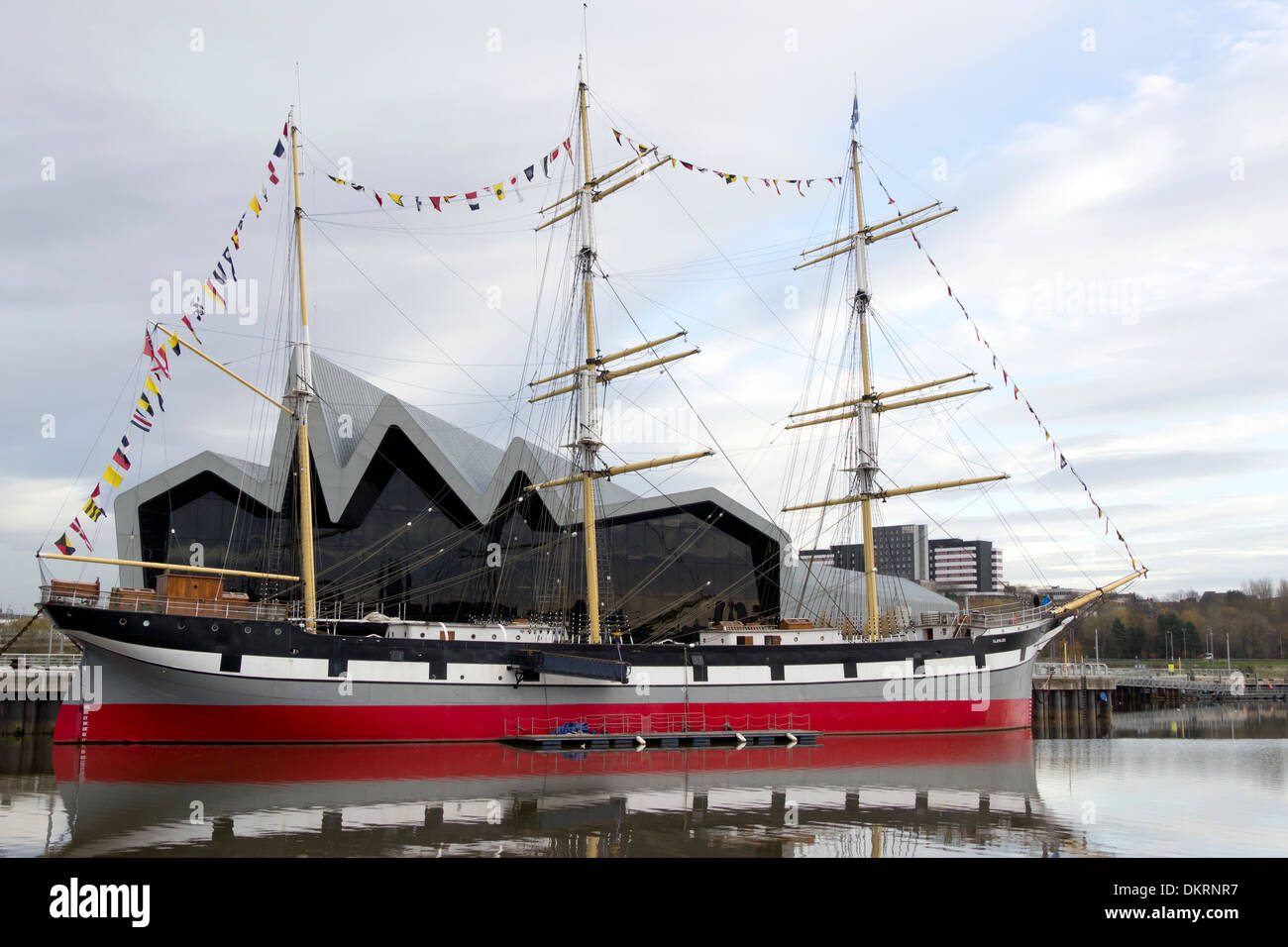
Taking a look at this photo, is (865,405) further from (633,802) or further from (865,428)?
(633,802)

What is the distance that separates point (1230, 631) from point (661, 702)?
101278 millimetres

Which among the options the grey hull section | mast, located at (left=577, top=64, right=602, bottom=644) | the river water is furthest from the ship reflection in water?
mast, located at (left=577, top=64, right=602, bottom=644)

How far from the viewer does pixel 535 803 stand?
17.2 metres

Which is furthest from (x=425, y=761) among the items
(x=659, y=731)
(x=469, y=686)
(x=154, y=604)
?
(x=154, y=604)

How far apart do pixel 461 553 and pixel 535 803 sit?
67.8 ft

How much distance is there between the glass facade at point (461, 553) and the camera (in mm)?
34938

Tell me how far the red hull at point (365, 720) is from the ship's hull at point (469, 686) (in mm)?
34

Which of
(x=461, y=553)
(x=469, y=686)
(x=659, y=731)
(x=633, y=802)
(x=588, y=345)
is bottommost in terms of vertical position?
(x=659, y=731)

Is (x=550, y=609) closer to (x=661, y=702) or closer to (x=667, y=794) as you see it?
(x=661, y=702)

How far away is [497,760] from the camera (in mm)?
23016

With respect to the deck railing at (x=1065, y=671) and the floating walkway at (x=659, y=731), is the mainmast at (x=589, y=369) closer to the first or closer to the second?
the floating walkway at (x=659, y=731)

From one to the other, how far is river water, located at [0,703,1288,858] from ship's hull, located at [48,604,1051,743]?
2.89 ft
